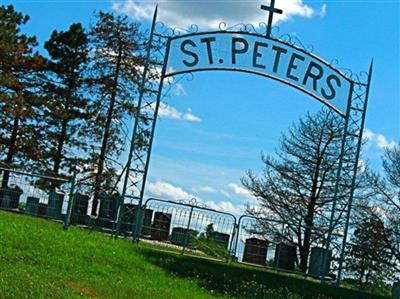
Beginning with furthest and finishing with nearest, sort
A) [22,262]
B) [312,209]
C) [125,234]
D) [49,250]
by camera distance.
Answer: [312,209] → [125,234] → [49,250] → [22,262]

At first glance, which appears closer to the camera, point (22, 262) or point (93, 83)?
point (22, 262)

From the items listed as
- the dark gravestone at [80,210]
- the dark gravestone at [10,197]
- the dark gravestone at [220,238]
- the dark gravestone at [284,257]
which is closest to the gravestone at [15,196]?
the dark gravestone at [10,197]

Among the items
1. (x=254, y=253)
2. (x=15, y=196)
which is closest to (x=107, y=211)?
(x=254, y=253)

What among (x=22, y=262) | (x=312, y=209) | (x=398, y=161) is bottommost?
(x=22, y=262)

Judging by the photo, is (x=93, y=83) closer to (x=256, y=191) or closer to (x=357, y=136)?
(x=256, y=191)

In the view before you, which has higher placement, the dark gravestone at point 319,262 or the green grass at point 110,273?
the dark gravestone at point 319,262

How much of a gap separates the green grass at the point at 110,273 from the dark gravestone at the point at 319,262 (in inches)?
53.2

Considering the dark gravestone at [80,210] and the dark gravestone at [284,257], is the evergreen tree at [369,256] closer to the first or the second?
the dark gravestone at [284,257]

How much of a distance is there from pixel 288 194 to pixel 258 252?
11.7 metres

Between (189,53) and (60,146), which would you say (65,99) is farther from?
(189,53)

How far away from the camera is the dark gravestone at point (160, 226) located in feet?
60.8

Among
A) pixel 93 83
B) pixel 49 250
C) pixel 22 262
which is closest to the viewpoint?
pixel 22 262

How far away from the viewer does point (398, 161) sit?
3059 cm

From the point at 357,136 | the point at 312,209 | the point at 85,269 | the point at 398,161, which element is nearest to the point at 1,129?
the point at 312,209
